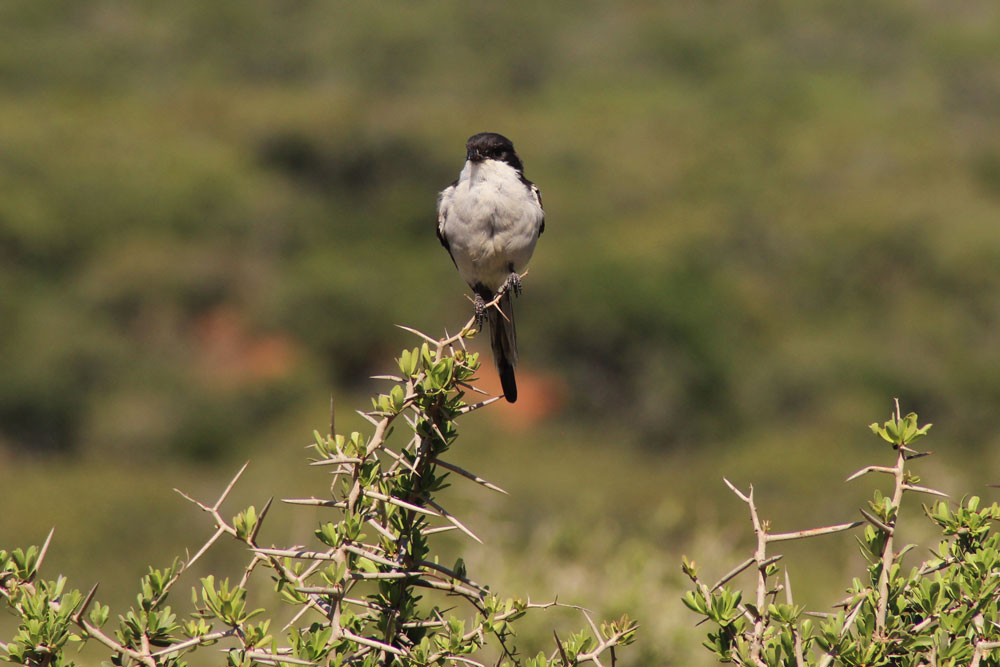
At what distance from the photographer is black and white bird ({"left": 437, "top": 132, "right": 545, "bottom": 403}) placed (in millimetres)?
5148

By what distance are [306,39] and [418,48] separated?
170 inches

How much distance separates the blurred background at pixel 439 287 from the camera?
29672 millimetres

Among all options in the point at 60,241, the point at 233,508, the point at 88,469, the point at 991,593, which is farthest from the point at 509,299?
the point at 60,241

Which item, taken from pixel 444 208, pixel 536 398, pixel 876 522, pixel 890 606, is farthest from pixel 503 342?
pixel 536 398

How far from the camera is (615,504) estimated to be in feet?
83.5

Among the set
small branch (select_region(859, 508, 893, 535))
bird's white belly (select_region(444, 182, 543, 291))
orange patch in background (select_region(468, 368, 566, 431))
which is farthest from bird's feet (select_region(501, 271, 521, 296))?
orange patch in background (select_region(468, 368, 566, 431))

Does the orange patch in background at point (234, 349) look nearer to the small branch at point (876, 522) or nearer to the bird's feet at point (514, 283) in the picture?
the bird's feet at point (514, 283)

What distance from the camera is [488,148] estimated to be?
5.33 meters

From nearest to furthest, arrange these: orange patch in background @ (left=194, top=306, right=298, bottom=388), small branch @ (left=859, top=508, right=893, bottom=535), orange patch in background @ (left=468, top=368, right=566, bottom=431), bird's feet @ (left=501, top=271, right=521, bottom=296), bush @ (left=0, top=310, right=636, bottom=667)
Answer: small branch @ (left=859, top=508, right=893, bottom=535) → bush @ (left=0, top=310, right=636, bottom=667) → bird's feet @ (left=501, top=271, right=521, bottom=296) → orange patch in background @ (left=468, top=368, right=566, bottom=431) → orange patch in background @ (left=194, top=306, right=298, bottom=388)

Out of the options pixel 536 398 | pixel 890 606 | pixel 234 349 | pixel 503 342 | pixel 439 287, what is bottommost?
pixel 890 606

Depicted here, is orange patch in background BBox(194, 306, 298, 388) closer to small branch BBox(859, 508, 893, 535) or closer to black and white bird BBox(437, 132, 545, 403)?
black and white bird BBox(437, 132, 545, 403)

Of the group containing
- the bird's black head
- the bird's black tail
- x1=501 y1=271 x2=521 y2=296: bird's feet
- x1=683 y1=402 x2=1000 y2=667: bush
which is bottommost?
x1=683 y1=402 x2=1000 y2=667: bush

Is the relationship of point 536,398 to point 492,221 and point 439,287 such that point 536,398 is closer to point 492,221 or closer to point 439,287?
point 439,287

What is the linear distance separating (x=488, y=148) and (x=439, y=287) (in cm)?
2938
